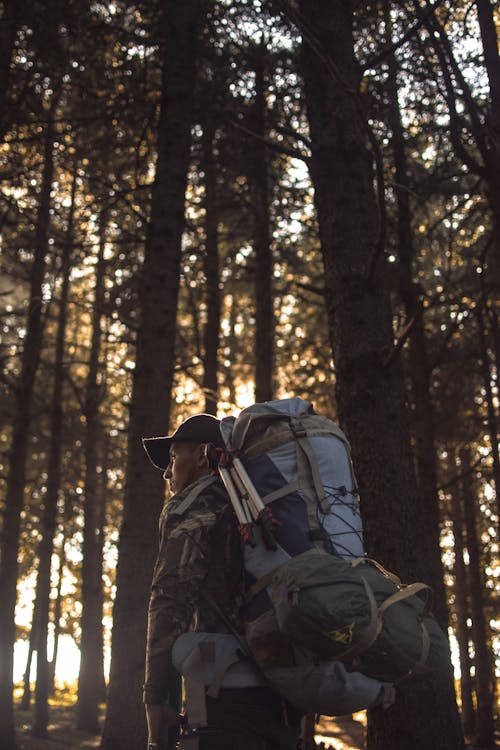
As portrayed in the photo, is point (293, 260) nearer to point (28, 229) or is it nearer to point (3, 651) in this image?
point (28, 229)

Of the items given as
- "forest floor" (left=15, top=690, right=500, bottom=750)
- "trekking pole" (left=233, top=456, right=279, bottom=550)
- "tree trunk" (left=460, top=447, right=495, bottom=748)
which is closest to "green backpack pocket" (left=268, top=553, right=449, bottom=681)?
"trekking pole" (left=233, top=456, right=279, bottom=550)

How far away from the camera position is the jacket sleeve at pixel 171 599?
3123 millimetres

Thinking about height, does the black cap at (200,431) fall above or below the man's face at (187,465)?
above

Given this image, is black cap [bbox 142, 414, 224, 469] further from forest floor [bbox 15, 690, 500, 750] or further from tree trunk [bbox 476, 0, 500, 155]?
forest floor [bbox 15, 690, 500, 750]

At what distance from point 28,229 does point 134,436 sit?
10.5 meters

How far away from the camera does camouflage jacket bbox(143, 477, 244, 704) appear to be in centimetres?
313

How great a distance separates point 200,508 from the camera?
329cm

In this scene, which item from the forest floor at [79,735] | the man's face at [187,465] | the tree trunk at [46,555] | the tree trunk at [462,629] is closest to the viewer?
the man's face at [187,465]

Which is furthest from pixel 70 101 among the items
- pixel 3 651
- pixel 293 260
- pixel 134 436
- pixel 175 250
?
pixel 3 651

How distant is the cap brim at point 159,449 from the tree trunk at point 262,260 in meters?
6.71

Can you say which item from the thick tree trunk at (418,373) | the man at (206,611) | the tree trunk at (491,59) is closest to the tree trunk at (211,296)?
the thick tree trunk at (418,373)

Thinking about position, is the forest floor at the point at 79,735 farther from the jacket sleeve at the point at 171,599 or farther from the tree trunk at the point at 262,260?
the jacket sleeve at the point at 171,599

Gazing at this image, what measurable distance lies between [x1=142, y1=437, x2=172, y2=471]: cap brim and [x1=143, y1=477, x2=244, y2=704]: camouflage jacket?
27.6 inches

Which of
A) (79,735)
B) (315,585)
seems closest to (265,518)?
(315,585)
